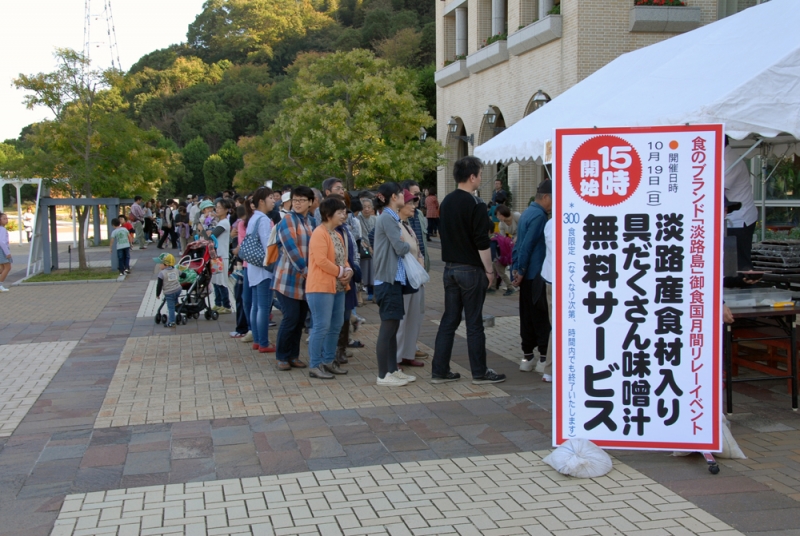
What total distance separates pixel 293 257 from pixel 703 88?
3.78m

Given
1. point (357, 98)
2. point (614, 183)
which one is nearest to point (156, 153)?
point (357, 98)

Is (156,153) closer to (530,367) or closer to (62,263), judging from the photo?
(62,263)

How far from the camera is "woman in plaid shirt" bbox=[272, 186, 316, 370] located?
7.22 meters

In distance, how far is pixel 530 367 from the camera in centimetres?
735

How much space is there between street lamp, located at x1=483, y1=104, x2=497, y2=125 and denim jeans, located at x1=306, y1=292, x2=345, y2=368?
1747 cm

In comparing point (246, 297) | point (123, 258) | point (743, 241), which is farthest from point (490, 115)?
point (743, 241)

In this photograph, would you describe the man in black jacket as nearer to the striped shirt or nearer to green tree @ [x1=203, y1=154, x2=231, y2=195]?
the striped shirt

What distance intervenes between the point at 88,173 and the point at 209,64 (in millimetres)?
71464

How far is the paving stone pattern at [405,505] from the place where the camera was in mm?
3898

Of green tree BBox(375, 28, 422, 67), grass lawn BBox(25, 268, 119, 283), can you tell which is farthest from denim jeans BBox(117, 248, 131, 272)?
green tree BBox(375, 28, 422, 67)

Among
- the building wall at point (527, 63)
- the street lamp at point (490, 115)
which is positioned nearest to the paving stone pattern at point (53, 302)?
the building wall at point (527, 63)

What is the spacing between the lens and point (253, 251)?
25.8 feet

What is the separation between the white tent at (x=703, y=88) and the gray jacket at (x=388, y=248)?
187 cm

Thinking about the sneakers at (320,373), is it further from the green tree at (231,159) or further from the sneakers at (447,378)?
the green tree at (231,159)
